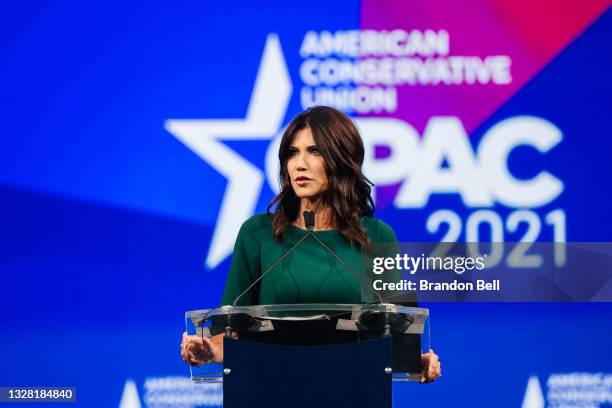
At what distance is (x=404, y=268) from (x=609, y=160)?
3.67 ft

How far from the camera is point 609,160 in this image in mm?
4336

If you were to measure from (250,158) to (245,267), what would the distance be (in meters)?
1.65

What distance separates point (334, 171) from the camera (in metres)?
2.81

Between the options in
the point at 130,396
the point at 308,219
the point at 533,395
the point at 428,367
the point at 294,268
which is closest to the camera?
the point at 428,367

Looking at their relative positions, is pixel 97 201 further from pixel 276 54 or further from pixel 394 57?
pixel 394 57

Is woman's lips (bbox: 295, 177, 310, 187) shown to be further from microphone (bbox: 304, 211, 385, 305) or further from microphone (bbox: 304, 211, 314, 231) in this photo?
microphone (bbox: 304, 211, 314, 231)

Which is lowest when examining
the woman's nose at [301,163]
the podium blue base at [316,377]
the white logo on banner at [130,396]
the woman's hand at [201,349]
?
the podium blue base at [316,377]

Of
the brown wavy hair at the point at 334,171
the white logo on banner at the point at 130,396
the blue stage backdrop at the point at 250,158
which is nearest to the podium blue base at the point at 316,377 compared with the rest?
the brown wavy hair at the point at 334,171

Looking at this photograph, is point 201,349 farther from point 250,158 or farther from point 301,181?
point 250,158

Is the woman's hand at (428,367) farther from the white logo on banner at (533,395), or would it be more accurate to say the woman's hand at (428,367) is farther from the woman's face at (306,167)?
the white logo on banner at (533,395)

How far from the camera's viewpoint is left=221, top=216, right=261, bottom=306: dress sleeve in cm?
274

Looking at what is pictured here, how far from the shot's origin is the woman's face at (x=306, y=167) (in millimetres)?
2758

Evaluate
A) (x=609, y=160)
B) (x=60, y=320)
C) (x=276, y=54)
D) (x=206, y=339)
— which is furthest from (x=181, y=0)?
(x=206, y=339)

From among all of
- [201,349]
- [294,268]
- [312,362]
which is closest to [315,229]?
[294,268]
